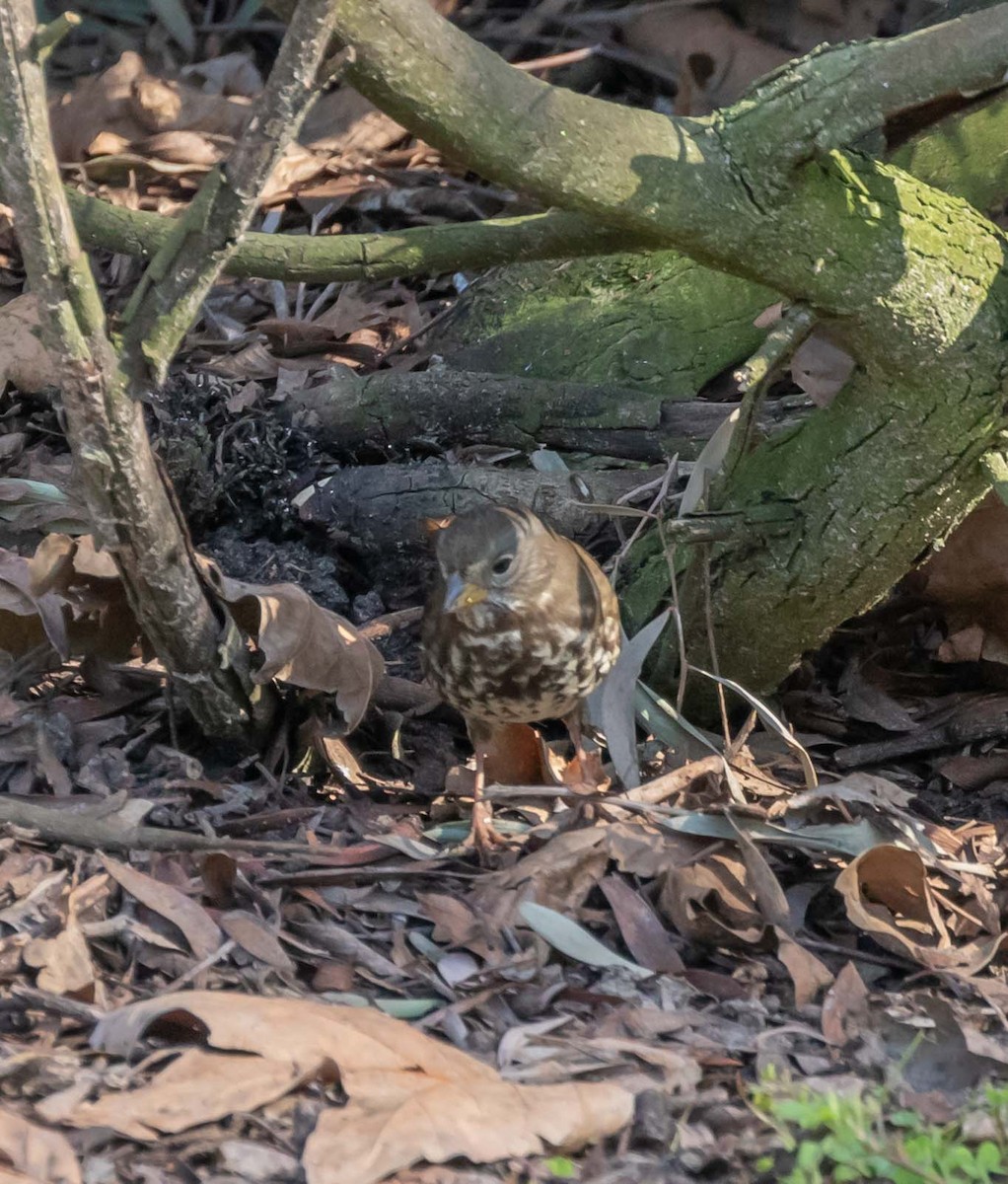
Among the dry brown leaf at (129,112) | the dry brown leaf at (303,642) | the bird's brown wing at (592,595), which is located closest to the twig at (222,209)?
the dry brown leaf at (303,642)

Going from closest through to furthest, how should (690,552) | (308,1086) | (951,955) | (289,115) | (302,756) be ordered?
(308,1086)
(289,115)
(951,955)
(302,756)
(690,552)

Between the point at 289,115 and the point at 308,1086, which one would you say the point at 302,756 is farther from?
the point at 289,115

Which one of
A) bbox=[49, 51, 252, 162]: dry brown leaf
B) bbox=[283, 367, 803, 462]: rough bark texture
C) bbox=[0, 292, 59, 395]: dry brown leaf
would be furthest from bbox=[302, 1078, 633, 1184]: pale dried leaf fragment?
bbox=[49, 51, 252, 162]: dry brown leaf

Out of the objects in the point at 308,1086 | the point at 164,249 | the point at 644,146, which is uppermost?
the point at 644,146

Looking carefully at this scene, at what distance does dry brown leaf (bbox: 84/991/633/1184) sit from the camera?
2.26 m

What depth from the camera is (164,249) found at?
2834 mm

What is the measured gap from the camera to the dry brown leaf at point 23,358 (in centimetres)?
510

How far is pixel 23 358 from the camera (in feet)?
16.8

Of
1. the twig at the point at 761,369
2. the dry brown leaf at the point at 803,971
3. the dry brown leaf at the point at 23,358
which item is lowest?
the dry brown leaf at the point at 23,358

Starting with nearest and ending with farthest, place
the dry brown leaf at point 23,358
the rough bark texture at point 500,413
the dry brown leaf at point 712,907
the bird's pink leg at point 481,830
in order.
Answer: the dry brown leaf at point 712,907 < the bird's pink leg at point 481,830 < the rough bark texture at point 500,413 < the dry brown leaf at point 23,358

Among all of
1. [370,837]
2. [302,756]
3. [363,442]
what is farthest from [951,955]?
[363,442]

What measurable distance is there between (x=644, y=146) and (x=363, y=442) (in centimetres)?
187

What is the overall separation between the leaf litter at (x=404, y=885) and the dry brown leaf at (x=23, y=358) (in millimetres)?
14

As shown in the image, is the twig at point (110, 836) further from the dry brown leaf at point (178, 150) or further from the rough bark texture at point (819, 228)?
the dry brown leaf at point (178, 150)
